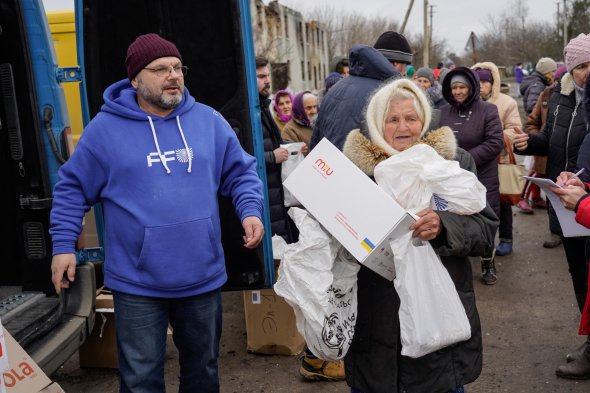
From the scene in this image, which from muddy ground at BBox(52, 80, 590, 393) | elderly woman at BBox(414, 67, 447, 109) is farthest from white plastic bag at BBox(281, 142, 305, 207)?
elderly woman at BBox(414, 67, 447, 109)

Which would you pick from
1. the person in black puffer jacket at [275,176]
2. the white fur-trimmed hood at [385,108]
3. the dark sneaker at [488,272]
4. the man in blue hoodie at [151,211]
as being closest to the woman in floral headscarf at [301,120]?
the person in black puffer jacket at [275,176]

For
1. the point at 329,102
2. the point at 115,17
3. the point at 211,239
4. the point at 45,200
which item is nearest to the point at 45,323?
the point at 45,200

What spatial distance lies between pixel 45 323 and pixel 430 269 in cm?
223

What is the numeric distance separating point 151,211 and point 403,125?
1129mm

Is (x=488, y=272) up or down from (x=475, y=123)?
down

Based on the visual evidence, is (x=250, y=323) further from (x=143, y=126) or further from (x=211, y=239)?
(x=143, y=126)

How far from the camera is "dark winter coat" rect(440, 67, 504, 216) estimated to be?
18.6 ft

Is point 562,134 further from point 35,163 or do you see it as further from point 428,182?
point 35,163

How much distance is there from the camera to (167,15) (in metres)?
3.81

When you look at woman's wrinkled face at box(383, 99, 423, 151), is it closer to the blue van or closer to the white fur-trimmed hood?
the white fur-trimmed hood

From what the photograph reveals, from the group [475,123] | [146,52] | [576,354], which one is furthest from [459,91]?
[146,52]

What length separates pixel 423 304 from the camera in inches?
92.9

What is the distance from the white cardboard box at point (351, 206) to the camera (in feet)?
7.76

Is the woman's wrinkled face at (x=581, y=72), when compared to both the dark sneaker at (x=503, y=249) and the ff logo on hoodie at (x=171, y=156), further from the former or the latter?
the dark sneaker at (x=503, y=249)
